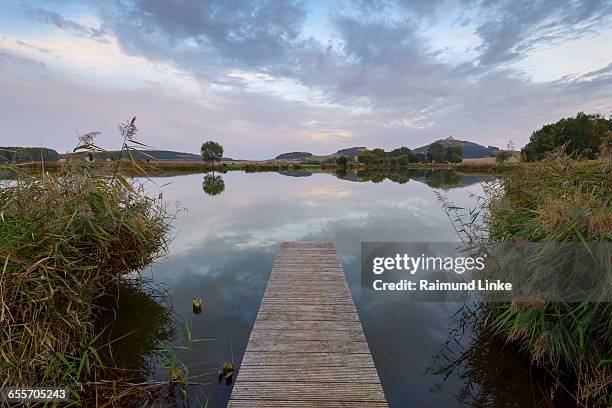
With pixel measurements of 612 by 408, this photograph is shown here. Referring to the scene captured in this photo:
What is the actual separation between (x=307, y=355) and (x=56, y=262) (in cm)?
313

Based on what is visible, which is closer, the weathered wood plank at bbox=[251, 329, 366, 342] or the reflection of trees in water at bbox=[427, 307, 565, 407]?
the reflection of trees in water at bbox=[427, 307, 565, 407]

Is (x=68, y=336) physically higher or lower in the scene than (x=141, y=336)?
higher

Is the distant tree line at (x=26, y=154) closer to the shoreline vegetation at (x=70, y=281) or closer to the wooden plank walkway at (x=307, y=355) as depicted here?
the shoreline vegetation at (x=70, y=281)

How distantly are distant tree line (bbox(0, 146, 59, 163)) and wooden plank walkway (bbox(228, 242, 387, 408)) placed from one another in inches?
161

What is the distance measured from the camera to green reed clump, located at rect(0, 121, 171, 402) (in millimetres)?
2818

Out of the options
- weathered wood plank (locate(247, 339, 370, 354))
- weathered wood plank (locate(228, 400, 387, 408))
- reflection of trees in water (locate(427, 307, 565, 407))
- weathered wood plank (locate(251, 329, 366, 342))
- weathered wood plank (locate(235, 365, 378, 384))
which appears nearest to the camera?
weathered wood plank (locate(228, 400, 387, 408))

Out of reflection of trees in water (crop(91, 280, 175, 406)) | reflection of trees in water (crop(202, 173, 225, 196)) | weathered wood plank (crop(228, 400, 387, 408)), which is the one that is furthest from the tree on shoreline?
weathered wood plank (crop(228, 400, 387, 408))

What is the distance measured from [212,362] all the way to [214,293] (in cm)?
240

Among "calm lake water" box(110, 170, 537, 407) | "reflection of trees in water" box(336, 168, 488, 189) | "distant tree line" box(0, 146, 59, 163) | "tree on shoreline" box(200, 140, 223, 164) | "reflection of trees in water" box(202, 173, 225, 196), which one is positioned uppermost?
"tree on shoreline" box(200, 140, 223, 164)

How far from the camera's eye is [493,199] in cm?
549

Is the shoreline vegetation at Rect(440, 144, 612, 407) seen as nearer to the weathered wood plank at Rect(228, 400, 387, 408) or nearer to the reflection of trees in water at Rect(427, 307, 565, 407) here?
the reflection of trees in water at Rect(427, 307, 565, 407)

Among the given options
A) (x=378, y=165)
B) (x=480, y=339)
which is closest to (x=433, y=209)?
(x=480, y=339)

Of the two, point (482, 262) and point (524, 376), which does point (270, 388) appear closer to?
point (524, 376)

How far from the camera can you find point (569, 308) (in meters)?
3.18
